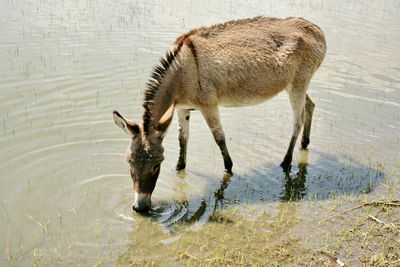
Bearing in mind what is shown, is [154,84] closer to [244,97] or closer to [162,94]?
[162,94]

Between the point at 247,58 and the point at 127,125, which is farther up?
the point at 247,58

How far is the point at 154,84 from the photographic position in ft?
20.1

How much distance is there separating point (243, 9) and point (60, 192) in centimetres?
1303

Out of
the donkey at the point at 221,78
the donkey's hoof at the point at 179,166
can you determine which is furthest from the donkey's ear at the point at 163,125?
the donkey's hoof at the point at 179,166

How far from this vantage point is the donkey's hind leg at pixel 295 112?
7684 millimetres

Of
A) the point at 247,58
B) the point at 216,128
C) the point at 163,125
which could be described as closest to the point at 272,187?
the point at 216,128

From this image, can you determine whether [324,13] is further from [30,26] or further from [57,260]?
[57,260]

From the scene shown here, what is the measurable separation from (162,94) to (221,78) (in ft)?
4.06

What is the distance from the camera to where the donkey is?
5.57m

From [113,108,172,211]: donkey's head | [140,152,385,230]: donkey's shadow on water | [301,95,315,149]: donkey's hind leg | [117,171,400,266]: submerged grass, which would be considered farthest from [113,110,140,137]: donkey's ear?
Result: [301,95,315,149]: donkey's hind leg

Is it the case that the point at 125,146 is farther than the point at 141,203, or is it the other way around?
the point at 125,146

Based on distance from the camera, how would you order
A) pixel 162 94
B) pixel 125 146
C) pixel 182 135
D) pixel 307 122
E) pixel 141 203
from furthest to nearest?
pixel 307 122 < pixel 125 146 < pixel 182 135 < pixel 162 94 < pixel 141 203

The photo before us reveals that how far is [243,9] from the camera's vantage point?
17.4 m

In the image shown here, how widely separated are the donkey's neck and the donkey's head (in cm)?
6
